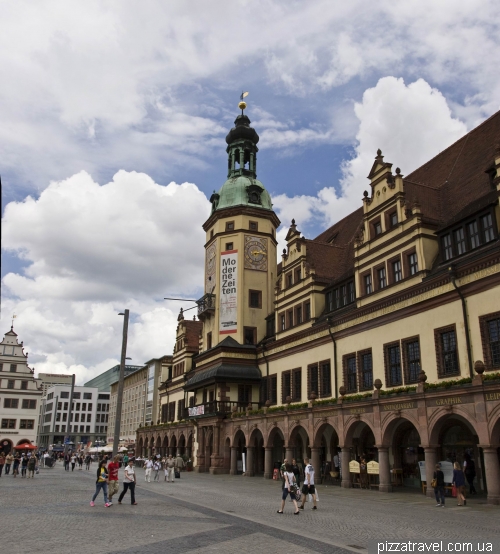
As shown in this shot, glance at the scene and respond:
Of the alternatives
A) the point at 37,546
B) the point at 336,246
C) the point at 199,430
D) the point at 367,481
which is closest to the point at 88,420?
the point at 199,430

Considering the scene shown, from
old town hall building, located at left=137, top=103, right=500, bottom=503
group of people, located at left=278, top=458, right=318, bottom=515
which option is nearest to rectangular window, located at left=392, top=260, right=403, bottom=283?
old town hall building, located at left=137, top=103, right=500, bottom=503

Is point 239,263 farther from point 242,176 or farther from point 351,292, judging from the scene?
point 351,292

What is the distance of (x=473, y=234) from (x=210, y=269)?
32386mm

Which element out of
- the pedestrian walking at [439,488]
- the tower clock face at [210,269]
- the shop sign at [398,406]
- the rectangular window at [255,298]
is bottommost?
the pedestrian walking at [439,488]

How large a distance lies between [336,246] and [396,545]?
33.0 meters

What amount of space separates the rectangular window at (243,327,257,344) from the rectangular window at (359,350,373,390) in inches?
726

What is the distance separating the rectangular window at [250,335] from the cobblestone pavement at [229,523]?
25.9 meters

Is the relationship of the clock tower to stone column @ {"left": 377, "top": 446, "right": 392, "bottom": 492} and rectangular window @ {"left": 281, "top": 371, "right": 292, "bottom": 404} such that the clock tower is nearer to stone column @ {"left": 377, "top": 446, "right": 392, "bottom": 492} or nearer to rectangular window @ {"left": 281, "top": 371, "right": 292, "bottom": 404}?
rectangular window @ {"left": 281, "top": 371, "right": 292, "bottom": 404}

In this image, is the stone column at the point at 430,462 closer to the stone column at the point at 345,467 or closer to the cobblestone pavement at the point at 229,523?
the cobblestone pavement at the point at 229,523

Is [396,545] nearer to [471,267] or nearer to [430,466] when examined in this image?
[430,466]

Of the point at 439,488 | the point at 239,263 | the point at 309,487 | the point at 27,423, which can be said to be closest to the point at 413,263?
the point at 439,488

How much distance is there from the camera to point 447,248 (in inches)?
1156

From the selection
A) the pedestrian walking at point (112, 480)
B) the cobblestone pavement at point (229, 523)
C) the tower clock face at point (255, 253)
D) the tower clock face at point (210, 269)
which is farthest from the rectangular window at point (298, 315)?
the pedestrian walking at point (112, 480)

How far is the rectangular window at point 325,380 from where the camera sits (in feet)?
123
